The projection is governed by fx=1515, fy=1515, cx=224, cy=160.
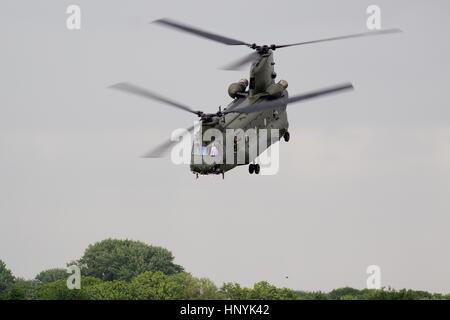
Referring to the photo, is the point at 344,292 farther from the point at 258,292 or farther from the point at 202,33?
the point at 202,33

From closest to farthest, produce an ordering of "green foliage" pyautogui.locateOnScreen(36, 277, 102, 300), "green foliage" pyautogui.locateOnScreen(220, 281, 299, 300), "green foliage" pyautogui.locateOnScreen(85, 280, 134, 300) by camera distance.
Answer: "green foliage" pyautogui.locateOnScreen(220, 281, 299, 300), "green foliage" pyautogui.locateOnScreen(36, 277, 102, 300), "green foliage" pyautogui.locateOnScreen(85, 280, 134, 300)

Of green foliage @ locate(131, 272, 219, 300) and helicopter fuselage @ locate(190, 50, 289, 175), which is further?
green foliage @ locate(131, 272, 219, 300)

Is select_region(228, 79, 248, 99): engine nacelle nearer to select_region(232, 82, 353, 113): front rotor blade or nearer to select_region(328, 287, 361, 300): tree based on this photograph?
select_region(232, 82, 353, 113): front rotor blade

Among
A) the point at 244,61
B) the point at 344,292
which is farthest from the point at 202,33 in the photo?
the point at 344,292

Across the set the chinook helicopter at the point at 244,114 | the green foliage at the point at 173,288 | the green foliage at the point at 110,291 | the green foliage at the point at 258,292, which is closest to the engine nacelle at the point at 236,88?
the chinook helicopter at the point at 244,114

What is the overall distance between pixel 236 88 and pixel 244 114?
4118 millimetres

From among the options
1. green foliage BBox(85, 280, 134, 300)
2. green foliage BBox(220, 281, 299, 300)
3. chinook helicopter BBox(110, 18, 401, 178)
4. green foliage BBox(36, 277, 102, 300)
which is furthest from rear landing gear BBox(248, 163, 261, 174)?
green foliage BBox(85, 280, 134, 300)

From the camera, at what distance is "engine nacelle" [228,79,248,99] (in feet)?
340

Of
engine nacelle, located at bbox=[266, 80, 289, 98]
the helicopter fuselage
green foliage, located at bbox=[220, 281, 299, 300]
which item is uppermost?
engine nacelle, located at bbox=[266, 80, 289, 98]

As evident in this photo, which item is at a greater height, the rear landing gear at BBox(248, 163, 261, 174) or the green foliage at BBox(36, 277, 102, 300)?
the rear landing gear at BBox(248, 163, 261, 174)

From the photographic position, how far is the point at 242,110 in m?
95.1

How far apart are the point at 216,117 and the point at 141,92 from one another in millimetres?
5353

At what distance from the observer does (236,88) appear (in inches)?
4085
